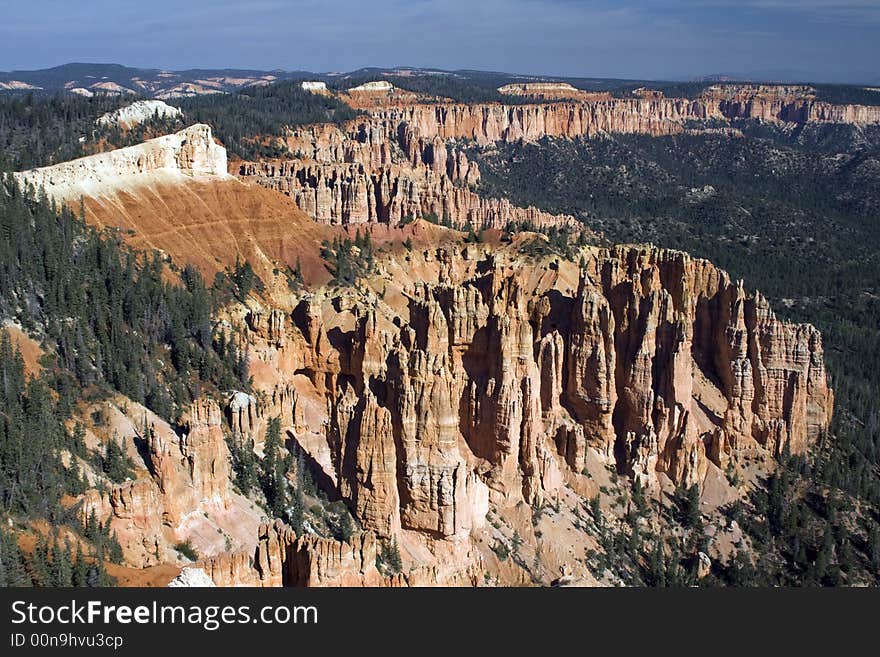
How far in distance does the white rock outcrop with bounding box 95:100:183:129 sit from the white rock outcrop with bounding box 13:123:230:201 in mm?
14743

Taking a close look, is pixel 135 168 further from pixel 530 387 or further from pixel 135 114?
pixel 530 387

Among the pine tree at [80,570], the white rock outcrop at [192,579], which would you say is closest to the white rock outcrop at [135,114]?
the pine tree at [80,570]

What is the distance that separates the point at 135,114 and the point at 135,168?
77.4 feet

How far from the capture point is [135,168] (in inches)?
3280

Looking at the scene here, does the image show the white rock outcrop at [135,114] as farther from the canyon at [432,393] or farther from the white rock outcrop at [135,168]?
the canyon at [432,393]

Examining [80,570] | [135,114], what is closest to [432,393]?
[80,570]

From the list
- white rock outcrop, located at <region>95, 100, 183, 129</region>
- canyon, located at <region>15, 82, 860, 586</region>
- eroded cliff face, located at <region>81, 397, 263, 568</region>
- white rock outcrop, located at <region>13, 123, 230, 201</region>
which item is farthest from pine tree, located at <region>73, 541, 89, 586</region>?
white rock outcrop, located at <region>95, 100, 183, 129</region>

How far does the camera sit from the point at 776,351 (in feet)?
Result: 216

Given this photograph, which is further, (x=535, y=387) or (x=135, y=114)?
(x=135, y=114)

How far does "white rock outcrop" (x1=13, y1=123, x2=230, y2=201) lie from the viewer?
76.5 metres

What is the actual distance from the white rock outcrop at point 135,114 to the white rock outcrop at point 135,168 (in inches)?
580

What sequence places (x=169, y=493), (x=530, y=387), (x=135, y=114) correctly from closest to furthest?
(x=169, y=493)
(x=530, y=387)
(x=135, y=114)

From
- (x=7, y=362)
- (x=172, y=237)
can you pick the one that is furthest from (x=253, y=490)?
(x=172, y=237)

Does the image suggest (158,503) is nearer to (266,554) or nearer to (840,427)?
(266,554)
